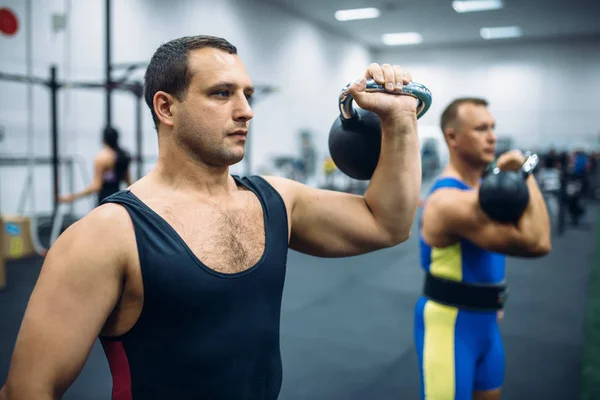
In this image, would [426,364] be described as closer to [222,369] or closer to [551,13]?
[222,369]

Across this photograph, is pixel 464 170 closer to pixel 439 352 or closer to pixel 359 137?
pixel 439 352

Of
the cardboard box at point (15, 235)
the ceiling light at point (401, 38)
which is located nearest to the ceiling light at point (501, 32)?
the ceiling light at point (401, 38)

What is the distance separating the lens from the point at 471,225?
1.71m

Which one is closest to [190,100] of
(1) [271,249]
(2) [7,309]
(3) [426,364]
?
Answer: (1) [271,249]

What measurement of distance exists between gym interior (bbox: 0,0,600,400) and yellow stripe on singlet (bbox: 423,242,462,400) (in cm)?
99

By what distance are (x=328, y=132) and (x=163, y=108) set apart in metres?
Result: 5.97

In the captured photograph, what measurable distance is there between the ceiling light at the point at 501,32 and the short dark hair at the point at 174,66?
43.7ft

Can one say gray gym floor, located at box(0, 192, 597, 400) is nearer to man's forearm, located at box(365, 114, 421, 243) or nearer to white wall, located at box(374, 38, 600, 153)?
man's forearm, located at box(365, 114, 421, 243)

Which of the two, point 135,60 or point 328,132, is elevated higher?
point 135,60

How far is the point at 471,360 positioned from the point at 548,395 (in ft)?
4.19

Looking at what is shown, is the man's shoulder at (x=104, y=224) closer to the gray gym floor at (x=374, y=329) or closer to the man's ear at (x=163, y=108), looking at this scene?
the man's ear at (x=163, y=108)

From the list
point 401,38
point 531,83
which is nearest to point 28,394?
point 401,38

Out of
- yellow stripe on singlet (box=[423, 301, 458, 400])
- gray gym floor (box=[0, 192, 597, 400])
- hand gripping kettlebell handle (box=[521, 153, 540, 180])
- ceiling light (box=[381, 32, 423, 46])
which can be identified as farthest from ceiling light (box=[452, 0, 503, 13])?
yellow stripe on singlet (box=[423, 301, 458, 400])

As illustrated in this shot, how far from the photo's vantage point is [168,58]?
1.07m
